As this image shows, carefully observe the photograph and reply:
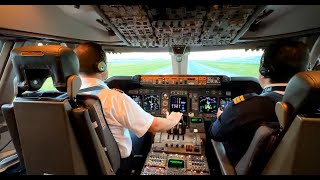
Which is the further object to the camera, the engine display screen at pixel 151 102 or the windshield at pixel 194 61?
the windshield at pixel 194 61

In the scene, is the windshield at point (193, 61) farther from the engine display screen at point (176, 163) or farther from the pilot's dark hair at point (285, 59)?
the pilot's dark hair at point (285, 59)

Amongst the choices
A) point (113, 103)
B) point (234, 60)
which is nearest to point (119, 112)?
point (113, 103)

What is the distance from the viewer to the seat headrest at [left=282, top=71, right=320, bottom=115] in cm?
75

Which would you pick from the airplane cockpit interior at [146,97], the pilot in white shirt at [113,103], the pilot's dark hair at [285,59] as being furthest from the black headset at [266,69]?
the pilot in white shirt at [113,103]

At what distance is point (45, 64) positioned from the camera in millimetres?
944

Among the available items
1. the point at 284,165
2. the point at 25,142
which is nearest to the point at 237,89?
the point at 284,165

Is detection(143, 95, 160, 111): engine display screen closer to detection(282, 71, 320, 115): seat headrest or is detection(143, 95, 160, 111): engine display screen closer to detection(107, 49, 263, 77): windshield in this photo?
detection(107, 49, 263, 77): windshield

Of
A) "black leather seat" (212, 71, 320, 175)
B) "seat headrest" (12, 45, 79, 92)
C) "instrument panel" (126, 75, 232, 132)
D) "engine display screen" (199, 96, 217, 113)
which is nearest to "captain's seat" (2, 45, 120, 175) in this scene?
"seat headrest" (12, 45, 79, 92)

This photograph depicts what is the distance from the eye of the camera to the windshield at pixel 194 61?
2.66 meters

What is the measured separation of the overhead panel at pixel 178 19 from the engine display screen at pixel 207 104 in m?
0.82

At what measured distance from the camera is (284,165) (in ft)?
2.77

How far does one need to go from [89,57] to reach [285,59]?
123cm

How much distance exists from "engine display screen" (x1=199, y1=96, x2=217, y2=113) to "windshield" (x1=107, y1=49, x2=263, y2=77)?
424 millimetres

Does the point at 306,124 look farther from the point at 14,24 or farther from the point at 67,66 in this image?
the point at 14,24
